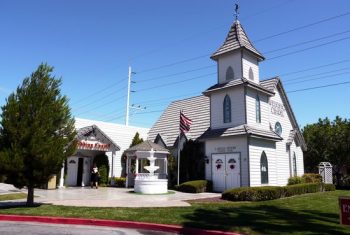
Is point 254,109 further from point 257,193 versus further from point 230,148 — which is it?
point 257,193

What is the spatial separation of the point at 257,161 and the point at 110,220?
1524 centimetres

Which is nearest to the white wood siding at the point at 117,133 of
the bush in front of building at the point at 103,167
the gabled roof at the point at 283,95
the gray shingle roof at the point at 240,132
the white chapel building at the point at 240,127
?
the bush in front of building at the point at 103,167

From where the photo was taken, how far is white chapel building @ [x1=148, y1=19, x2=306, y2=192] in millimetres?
25422

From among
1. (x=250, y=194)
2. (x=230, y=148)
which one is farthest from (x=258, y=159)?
(x=250, y=194)

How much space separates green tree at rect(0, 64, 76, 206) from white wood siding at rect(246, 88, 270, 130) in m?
14.1

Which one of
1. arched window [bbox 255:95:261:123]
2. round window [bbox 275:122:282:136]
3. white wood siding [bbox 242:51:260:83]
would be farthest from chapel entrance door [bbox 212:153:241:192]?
round window [bbox 275:122:282:136]

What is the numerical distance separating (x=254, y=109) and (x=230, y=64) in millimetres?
4199

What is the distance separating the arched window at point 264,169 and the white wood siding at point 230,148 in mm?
1809

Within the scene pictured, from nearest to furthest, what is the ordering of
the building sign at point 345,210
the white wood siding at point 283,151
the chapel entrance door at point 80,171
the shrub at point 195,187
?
the building sign at point 345,210 < the shrub at point 195,187 < the white wood siding at point 283,151 < the chapel entrance door at point 80,171

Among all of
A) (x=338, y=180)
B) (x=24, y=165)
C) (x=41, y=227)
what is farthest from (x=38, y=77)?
(x=338, y=180)

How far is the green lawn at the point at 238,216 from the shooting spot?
11.1 meters

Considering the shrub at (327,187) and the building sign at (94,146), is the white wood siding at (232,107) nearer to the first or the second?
the shrub at (327,187)

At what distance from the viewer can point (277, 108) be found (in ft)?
109

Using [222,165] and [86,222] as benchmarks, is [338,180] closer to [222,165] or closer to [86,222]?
[222,165]
